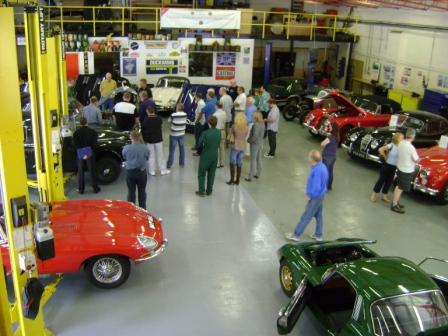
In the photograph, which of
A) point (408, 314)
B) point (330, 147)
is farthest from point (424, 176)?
point (408, 314)

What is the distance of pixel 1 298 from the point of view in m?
4.37

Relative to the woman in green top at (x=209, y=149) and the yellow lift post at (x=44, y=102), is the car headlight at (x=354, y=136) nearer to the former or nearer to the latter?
the woman in green top at (x=209, y=149)

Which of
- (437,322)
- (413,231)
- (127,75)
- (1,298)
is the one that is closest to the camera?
(1,298)

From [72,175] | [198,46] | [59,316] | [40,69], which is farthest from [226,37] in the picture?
[59,316]

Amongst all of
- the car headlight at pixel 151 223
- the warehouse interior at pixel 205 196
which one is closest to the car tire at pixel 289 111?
the warehouse interior at pixel 205 196

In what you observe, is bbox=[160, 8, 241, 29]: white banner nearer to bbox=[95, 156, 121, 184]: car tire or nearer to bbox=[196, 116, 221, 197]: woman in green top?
bbox=[95, 156, 121, 184]: car tire

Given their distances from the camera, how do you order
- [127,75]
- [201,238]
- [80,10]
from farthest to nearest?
[80,10] → [127,75] → [201,238]

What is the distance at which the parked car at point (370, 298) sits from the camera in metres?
4.60

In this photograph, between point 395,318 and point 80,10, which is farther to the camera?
point 80,10

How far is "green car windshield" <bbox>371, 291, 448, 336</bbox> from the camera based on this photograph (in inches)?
179

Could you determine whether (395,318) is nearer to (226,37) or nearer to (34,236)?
(34,236)

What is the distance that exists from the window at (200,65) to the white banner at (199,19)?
111 centimetres

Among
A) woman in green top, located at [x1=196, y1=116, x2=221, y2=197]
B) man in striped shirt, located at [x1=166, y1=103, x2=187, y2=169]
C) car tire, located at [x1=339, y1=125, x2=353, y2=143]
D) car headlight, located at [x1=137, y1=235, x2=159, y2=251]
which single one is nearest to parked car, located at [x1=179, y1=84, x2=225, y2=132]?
man in striped shirt, located at [x1=166, y1=103, x2=187, y2=169]

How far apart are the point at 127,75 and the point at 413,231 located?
12.5 meters
